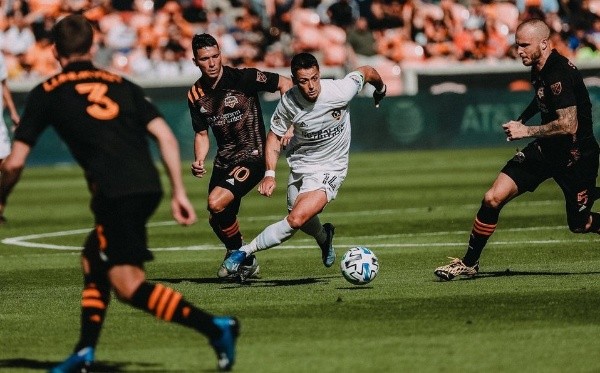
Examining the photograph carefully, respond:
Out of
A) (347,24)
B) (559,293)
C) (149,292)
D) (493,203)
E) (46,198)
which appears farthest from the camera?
(347,24)

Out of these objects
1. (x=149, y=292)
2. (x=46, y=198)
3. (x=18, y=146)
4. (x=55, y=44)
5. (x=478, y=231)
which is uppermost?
(x=55, y=44)

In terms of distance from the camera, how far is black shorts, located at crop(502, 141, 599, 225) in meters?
11.5

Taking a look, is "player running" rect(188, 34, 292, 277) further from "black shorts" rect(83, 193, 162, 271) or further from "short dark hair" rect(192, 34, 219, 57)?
"black shorts" rect(83, 193, 162, 271)

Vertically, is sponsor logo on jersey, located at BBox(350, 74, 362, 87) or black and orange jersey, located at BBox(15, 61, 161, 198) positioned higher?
black and orange jersey, located at BBox(15, 61, 161, 198)

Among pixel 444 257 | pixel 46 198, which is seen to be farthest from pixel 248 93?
pixel 46 198

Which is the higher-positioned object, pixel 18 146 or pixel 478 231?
pixel 18 146

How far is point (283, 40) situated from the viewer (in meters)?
34.4

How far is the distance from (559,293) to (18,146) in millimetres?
4779

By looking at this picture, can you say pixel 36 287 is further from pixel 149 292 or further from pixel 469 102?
pixel 469 102

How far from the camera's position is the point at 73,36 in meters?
7.46

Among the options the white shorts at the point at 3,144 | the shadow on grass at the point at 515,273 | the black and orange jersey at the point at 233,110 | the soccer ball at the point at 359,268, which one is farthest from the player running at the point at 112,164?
the white shorts at the point at 3,144

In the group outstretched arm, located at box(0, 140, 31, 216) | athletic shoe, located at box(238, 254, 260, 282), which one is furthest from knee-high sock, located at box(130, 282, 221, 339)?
athletic shoe, located at box(238, 254, 260, 282)

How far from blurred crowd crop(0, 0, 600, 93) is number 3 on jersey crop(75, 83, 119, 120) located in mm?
25442

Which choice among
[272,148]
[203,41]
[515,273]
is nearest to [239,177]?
[272,148]
